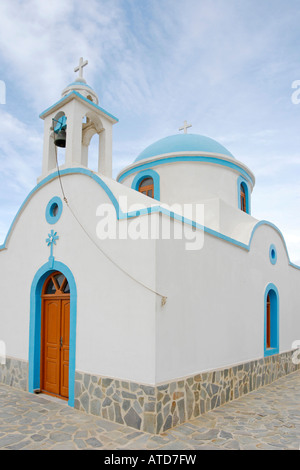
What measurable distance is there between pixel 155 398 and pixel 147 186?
672 centimetres

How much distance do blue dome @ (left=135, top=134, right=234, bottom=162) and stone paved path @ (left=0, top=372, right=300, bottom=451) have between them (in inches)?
270

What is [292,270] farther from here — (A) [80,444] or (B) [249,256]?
(A) [80,444]

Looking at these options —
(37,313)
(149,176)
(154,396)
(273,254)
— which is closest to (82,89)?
(149,176)

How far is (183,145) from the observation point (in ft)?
34.2

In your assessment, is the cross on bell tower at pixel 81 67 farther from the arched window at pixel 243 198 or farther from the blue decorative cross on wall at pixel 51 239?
the arched window at pixel 243 198

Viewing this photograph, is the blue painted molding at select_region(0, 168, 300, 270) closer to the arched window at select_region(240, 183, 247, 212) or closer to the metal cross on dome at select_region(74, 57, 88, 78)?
the arched window at select_region(240, 183, 247, 212)

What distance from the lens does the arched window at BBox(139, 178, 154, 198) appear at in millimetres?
10328

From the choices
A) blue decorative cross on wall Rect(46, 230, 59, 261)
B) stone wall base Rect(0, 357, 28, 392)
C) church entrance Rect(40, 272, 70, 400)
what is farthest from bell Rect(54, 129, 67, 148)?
stone wall base Rect(0, 357, 28, 392)

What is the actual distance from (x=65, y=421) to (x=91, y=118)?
600cm

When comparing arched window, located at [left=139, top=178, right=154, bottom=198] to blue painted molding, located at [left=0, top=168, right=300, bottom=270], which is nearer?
blue painted molding, located at [left=0, top=168, right=300, bottom=270]

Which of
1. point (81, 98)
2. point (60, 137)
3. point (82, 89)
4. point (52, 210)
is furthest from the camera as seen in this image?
point (82, 89)

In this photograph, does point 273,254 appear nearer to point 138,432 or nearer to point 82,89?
point 138,432

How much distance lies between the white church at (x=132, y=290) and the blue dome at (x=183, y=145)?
48cm

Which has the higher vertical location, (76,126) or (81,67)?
(81,67)
